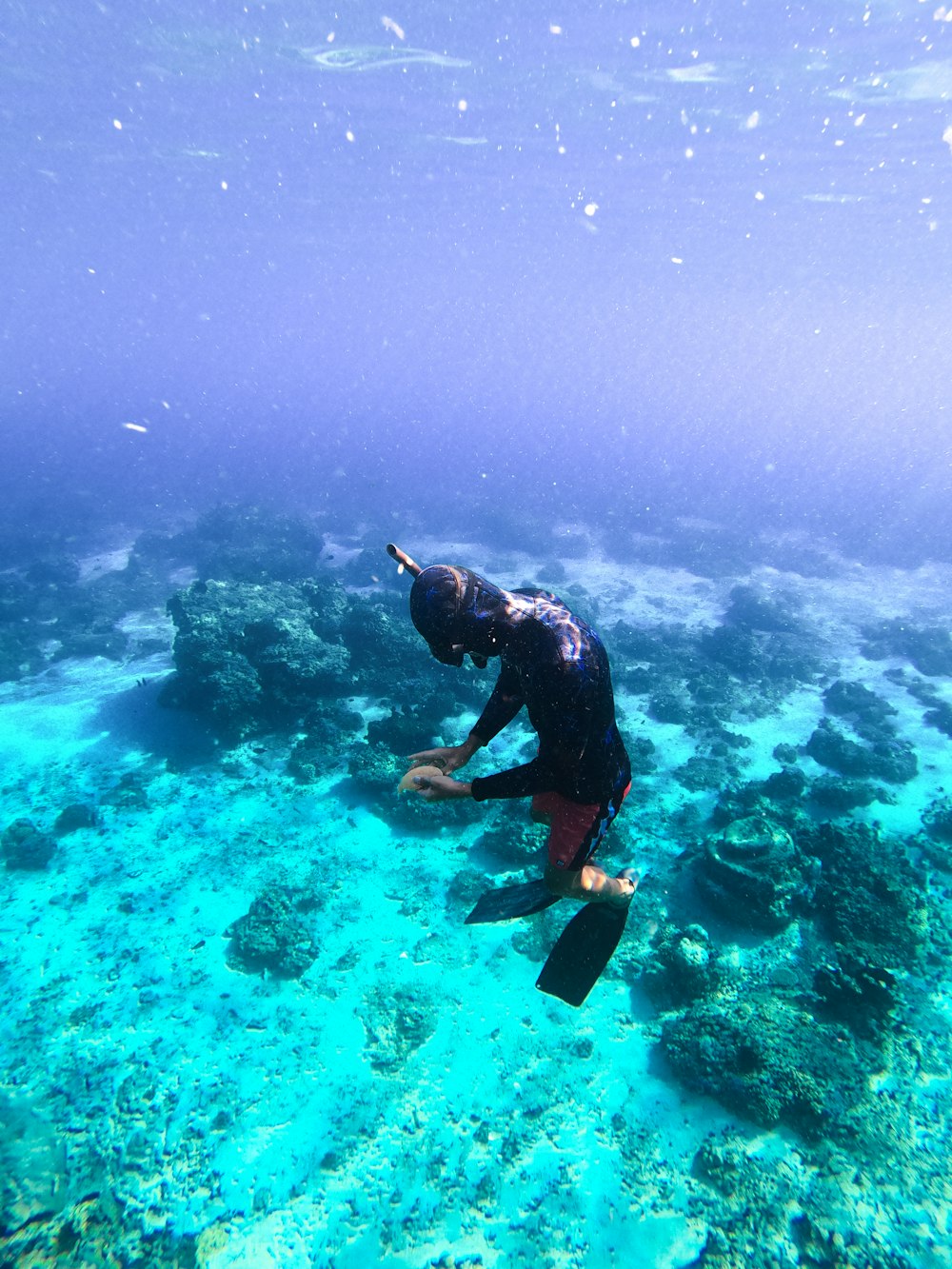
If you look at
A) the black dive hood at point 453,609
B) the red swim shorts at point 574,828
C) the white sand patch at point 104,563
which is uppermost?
the black dive hood at point 453,609

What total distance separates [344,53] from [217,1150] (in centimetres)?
3412

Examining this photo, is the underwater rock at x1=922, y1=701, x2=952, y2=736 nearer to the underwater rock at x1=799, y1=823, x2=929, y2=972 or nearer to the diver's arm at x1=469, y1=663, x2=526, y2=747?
the underwater rock at x1=799, y1=823, x2=929, y2=972

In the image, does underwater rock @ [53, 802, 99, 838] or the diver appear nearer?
the diver

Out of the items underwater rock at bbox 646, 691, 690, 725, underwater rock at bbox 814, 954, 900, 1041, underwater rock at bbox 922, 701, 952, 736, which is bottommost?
underwater rock at bbox 646, 691, 690, 725

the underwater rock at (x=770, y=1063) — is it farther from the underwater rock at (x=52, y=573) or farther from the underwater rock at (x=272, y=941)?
the underwater rock at (x=52, y=573)

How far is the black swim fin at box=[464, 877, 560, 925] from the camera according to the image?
12.5ft

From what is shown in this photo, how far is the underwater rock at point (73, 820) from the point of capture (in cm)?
984

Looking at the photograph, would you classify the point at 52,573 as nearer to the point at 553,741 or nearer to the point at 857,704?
the point at 553,741

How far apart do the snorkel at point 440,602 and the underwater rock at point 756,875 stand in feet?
25.0

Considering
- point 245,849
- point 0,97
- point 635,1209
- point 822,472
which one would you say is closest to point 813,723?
point 635,1209

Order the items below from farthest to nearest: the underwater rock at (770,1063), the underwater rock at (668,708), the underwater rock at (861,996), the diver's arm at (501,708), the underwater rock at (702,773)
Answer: the underwater rock at (668,708) < the underwater rock at (702,773) < the underwater rock at (861,996) < the underwater rock at (770,1063) < the diver's arm at (501,708)

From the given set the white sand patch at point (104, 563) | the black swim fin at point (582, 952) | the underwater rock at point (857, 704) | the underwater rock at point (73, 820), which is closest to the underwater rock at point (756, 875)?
the black swim fin at point (582, 952)

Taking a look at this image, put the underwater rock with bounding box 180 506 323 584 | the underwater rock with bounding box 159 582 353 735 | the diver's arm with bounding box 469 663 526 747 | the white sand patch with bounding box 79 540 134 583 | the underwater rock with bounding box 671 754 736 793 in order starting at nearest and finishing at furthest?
the diver's arm with bounding box 469 663 526 747, the underwater rock with bounding box 671 754 736 793, the underwater rock with bounding box 159 582 353 735, the underwater rock with bounding box 180 506 323 584, the white sand patch with bounding box 79 540 134 583

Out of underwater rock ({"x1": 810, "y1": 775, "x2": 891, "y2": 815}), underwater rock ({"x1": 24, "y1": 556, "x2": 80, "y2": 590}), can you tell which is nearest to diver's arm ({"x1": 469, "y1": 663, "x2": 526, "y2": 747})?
underwater rock ({"x1": 810, "y1": 775, "x2": 891, "y2": 815})
